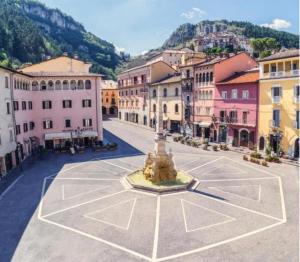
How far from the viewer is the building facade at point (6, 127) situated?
33.5 metres

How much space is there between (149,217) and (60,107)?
29.8 m

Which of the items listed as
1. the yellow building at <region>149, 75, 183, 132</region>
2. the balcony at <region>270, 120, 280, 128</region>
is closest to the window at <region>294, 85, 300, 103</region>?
the balcony at <region>270, 120, 280, 128</region>

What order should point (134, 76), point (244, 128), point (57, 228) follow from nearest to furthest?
point (57, 228) → point (244, 128) → point (134, 76)

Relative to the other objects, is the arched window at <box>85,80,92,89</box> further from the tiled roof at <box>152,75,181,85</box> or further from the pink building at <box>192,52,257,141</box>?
the pink building at <box>192,52,257,141</box>

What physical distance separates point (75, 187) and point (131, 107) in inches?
2096

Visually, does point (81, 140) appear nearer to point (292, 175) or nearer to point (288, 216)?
point (292, 175)

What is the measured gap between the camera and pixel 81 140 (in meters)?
47.5

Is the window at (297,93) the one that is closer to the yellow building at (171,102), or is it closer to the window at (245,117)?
the window at (245,117)

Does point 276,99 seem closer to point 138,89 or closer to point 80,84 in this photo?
point 80,84

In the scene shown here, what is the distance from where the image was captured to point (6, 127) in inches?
1373

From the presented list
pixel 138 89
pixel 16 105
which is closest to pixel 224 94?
pixel 16 105

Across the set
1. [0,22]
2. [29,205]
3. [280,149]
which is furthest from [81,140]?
[0,22]

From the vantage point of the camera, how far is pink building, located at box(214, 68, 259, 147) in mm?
43656

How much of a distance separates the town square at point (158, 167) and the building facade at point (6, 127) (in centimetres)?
22
